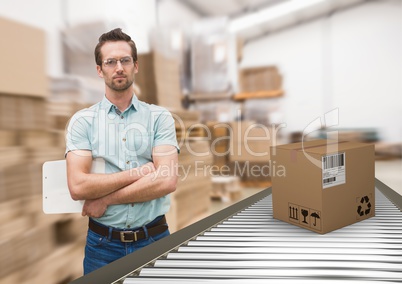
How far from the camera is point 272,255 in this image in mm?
1020

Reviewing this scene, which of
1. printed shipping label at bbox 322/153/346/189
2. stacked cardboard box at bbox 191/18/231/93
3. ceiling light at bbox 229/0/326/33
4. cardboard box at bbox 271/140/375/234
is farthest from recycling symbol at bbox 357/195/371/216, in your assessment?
ceiling light at bbox 229/0/326/33

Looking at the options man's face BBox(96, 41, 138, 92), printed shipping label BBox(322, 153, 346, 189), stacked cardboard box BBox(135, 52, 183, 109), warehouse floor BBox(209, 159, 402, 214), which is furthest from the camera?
warehouse floor BBox(209, 159, 402, 214)

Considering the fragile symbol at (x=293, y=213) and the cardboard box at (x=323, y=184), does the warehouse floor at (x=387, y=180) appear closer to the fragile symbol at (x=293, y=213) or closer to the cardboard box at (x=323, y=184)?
the cardboard box at (x=323, y=184)

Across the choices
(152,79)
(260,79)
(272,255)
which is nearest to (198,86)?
(152,79)

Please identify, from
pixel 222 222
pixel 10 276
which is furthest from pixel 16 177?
pixel 222 222

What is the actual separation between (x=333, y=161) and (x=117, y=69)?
101cm

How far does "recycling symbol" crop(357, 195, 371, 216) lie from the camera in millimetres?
1445

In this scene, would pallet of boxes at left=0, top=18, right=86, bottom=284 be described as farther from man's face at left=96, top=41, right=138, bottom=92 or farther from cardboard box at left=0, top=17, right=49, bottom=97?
man's face at left=96, top=41, right=138, bottom=92

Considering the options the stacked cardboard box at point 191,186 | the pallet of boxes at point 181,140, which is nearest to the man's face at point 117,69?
the pallet of boxes at point 181,140

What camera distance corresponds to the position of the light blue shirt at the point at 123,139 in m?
1.57

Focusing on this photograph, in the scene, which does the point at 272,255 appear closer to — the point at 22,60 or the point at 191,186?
the point at 22,60

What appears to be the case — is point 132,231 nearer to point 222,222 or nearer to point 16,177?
point 222,222

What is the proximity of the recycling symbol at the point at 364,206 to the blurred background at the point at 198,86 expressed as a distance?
4.54 ft

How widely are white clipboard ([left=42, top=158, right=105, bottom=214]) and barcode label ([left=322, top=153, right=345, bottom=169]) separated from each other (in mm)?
1105
